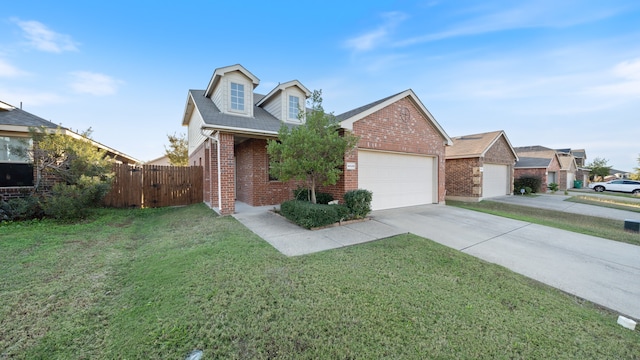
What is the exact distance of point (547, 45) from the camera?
8133 millimetres

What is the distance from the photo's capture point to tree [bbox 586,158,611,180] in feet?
125

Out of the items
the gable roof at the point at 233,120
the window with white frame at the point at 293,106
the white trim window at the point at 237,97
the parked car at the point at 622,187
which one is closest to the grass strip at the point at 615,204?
the parked car at the point at 622,187

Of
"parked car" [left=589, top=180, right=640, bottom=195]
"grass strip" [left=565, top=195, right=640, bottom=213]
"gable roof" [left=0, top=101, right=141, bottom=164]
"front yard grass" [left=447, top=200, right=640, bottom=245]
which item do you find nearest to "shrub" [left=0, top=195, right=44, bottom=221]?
"gable roof" [left=0, top=101, right=141, bottom=164]

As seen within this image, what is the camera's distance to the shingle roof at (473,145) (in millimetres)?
14481

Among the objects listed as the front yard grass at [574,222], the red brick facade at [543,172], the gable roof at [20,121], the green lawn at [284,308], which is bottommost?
the front yard grass at [574,222]

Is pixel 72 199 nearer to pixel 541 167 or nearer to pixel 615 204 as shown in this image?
pixel 615 204

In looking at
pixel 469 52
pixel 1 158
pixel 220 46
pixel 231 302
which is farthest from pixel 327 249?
pixel 1 158

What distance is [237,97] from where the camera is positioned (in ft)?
32.5

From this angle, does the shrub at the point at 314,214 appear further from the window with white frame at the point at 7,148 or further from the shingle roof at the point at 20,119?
the shingle roof at the point at 20,119

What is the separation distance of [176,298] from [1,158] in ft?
35.4

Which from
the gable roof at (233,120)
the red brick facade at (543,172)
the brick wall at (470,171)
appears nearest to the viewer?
the gable roof at (233,120)

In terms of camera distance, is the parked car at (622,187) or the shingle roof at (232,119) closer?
the shingle roof at (232,119)

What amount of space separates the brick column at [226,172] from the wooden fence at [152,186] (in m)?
4.80

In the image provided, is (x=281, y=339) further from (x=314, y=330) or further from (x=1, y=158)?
(x=1, y=158)
